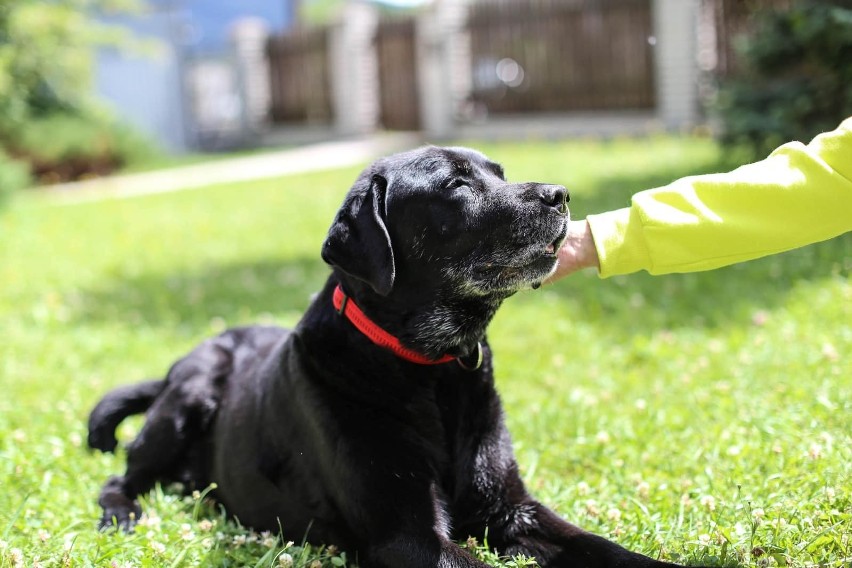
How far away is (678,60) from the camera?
15.5m

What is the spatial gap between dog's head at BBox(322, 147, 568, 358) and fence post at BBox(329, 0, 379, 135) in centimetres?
1905

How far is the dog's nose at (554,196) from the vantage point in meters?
2.82

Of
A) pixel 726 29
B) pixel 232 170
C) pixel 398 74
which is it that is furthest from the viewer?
pixel 398 74

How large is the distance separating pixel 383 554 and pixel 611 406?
1.95 metres

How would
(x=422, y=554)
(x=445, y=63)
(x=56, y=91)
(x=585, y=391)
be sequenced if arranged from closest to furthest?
(x=422, y=554)
(x=585, y=391)
(x=56, y=91)
(x=445, y=63)

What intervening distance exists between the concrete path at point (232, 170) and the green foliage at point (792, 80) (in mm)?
7852

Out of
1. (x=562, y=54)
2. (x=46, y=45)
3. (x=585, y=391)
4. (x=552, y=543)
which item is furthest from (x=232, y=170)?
(x=552, y=543)

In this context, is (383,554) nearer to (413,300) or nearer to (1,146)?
(413,300)

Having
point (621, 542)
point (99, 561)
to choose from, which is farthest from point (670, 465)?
point (99, 561)

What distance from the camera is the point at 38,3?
12.4m

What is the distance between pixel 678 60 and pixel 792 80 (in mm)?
6873

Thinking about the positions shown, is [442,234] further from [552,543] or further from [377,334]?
[552,543]

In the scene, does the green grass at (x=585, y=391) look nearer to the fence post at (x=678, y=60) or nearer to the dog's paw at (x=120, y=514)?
the dog's paw at (x=120, y=514)

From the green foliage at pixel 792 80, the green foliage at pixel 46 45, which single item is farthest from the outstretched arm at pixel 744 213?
the green foliage at pixel 46 45
